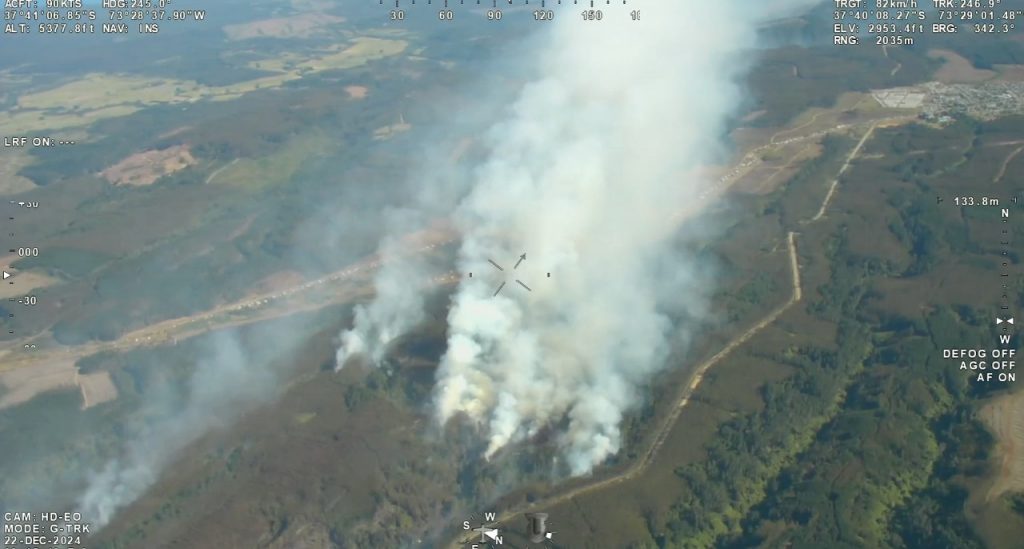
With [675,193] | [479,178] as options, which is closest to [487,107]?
[479,178]

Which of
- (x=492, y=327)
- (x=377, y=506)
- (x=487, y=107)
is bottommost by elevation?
(x=377, y=506)

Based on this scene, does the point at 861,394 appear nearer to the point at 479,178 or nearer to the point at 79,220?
the point at 479,178

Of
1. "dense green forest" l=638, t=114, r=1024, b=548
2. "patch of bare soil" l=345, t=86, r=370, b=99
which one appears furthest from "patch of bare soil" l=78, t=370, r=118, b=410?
"patch of bare soil" l=345, t=86, r=370, b=99

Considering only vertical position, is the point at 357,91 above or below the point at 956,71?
below

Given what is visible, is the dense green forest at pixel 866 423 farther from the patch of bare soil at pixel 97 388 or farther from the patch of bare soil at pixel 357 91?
the patch of bare soil at pixel 357 91

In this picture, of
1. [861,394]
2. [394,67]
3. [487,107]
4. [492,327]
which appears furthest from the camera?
[394,67]

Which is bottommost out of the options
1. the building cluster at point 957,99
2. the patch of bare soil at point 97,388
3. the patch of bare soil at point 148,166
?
the patch of bare soil at point 97,388

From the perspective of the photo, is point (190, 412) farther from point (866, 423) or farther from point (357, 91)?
point (357, 91)

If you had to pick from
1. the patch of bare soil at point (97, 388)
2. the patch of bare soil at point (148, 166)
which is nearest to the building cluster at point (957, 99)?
the patch of bare soil at point (148, 166)

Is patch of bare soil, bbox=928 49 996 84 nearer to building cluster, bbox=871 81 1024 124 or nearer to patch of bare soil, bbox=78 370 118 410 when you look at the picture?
building cluster, bbox=871 81 1024 124

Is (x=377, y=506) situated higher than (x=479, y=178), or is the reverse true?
(x=479, y=178)

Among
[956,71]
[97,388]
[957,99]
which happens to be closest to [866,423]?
[97,388]
